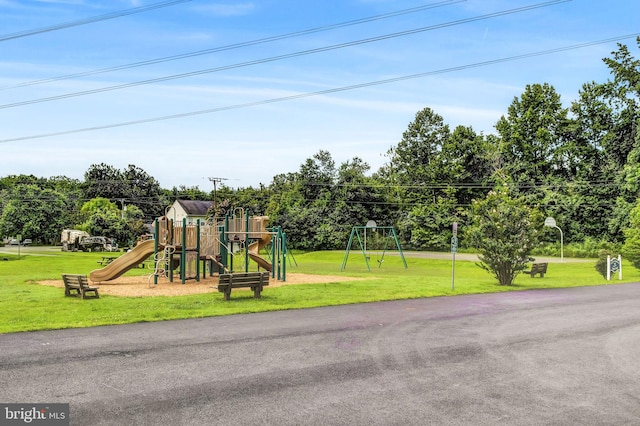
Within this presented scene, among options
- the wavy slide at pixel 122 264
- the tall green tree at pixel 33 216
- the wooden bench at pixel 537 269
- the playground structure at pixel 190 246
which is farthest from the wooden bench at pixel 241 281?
the tall green tree at pixel 33 216

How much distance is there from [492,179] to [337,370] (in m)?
65.7

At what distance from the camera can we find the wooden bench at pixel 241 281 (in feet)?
62.1

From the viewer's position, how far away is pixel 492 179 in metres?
71.4

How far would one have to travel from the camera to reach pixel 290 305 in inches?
705

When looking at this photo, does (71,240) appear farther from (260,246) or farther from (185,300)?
(185,300)

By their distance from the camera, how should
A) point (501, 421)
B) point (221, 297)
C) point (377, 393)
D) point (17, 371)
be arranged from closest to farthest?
1. point (501, 421)
2. point (377, 393)
3. point (17, 371)
4. point (221, 297)

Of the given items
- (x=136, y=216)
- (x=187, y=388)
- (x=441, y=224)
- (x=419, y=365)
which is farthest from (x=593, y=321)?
(x=136, y=216)

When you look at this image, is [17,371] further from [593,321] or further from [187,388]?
[593,321]

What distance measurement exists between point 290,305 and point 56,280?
15.5m

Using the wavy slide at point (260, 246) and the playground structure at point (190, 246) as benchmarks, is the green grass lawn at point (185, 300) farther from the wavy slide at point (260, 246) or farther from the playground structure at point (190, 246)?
the wavy slide at point (260, 246)

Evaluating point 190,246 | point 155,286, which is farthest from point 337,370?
point 190,246
